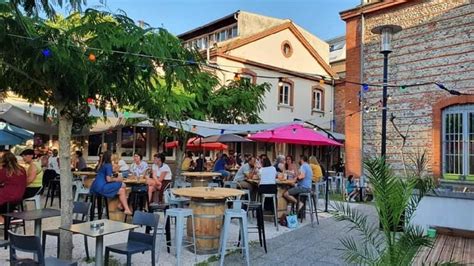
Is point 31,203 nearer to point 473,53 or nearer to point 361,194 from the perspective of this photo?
point 361,194

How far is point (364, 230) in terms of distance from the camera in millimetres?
4055

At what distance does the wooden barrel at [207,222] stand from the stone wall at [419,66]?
839 centimetres

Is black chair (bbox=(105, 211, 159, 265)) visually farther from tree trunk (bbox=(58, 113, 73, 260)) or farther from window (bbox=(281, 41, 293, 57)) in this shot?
window (bbox=(281, 41, 293, 57))

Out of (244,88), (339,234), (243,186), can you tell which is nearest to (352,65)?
(244,88)

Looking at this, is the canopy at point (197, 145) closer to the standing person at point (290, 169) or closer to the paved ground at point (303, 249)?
the standing person at point (290, 169)

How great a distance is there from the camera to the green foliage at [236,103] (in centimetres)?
1424

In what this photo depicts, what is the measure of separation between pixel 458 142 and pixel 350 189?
11.0 ft

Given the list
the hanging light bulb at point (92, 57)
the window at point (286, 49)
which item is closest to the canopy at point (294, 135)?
the hanging light bulb at point (92, 57)

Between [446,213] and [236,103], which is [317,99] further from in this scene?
[446,213]

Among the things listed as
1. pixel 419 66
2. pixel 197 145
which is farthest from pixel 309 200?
pixel 197 145

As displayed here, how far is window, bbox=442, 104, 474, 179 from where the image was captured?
37.6 ft

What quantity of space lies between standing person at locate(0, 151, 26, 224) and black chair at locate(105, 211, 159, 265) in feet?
9.52

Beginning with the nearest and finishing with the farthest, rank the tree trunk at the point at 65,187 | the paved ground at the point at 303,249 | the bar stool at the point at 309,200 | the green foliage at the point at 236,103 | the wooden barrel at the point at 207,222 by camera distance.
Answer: the tree trunk at the point at 65,187 < the paved ground at the point at 303,249 < the wooden barrel at the point at 207,222 < the bar stool at the point at 309,200 < the green foliage at the point at 236,103

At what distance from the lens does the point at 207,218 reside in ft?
20.5
